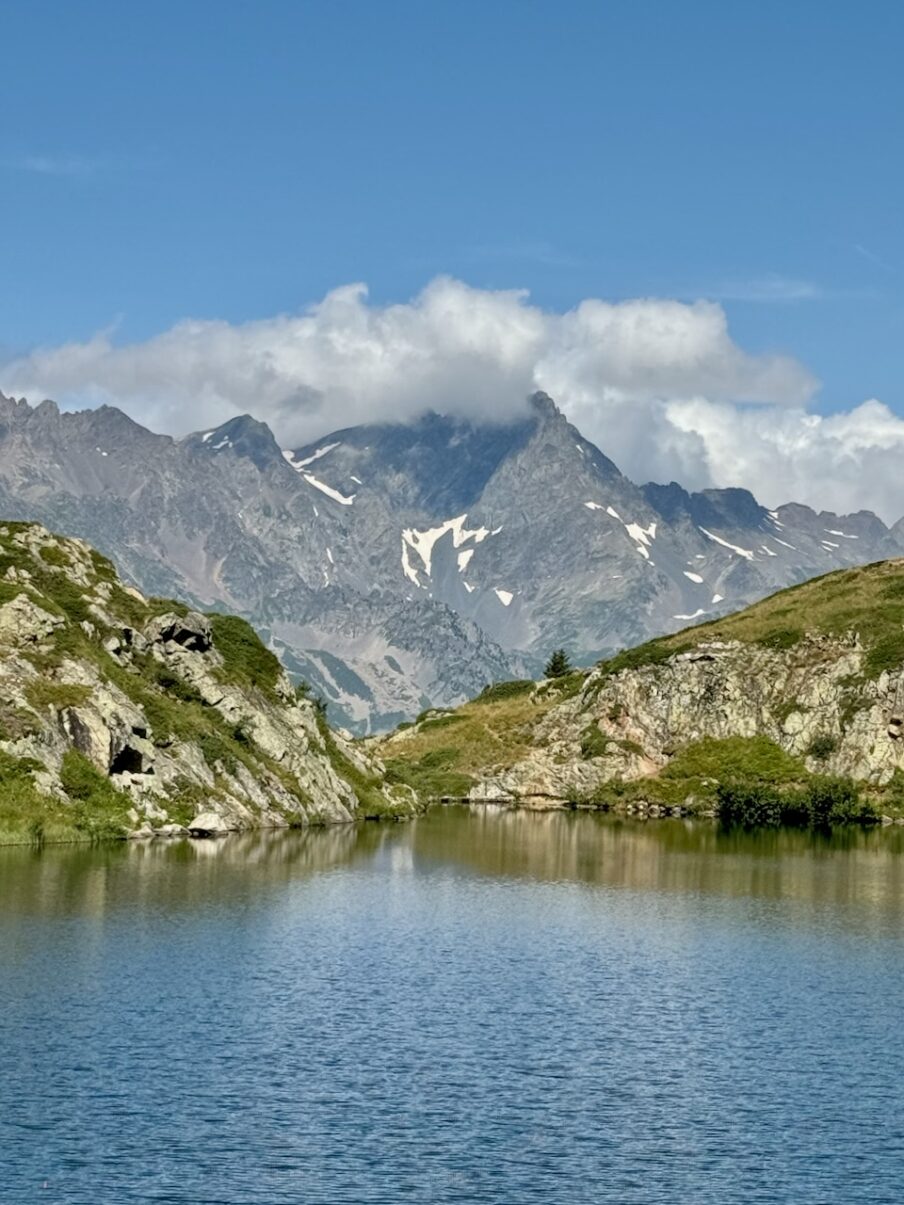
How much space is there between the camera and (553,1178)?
58.0m

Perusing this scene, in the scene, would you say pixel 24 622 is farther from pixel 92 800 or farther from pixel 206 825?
pixel 206 825

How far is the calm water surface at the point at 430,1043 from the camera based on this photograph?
58.3 meters

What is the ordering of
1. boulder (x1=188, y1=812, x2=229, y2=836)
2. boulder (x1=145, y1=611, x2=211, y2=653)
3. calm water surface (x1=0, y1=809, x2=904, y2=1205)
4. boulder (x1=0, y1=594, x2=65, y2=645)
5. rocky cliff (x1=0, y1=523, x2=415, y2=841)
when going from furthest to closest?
boulder (x1=145, y1=611, x2=211, y2=653) < boulder (x1=188, y1=812, x2=229, y2=836) < boulder (x1=0, y1=594, x2=65, y2=645) < rocky cliff (x1=0, y1=523, x2=415, y2=841) < calm water surface (x1=0, y1=809, x2=904, y2=1205)

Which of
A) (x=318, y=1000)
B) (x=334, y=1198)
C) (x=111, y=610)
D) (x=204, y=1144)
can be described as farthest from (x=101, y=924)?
(x=111, y=610)

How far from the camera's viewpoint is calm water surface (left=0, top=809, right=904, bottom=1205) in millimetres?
58344

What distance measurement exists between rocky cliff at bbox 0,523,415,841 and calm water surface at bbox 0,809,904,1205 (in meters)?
15.2

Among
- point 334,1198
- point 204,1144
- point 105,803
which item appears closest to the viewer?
point 334,1198

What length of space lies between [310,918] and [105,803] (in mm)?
45397

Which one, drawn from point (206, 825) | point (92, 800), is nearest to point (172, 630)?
point (206, 825)

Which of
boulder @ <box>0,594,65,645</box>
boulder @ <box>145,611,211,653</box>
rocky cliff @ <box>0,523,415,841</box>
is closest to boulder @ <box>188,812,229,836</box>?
rocky cliff @ <box>0,523,415,841</box>

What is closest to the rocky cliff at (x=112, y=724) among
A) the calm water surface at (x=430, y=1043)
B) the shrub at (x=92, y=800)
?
the shrub at (x=92, y=800)

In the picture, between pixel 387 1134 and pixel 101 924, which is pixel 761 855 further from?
pixel 387 1134

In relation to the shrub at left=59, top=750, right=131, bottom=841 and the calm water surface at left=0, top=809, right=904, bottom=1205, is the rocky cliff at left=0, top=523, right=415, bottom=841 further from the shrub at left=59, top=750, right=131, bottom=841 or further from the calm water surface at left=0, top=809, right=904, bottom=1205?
the calm water surface at left=0, top=809, right=904, bottom=1205

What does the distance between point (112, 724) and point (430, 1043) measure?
88.6 metres
